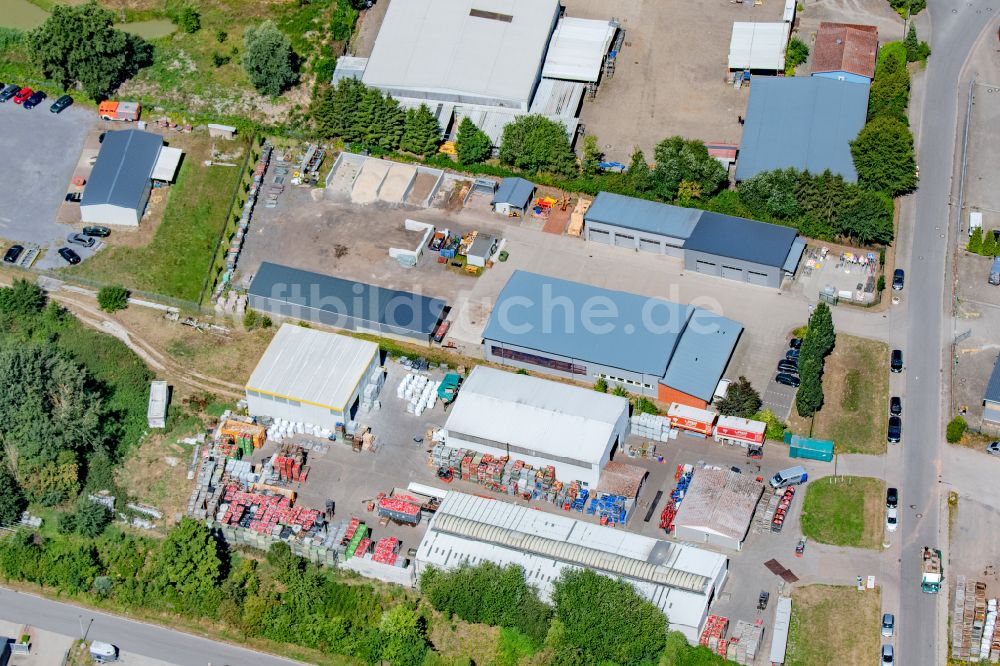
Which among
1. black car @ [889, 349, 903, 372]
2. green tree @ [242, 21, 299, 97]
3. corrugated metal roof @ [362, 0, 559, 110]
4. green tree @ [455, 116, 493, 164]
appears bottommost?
black car @ [889, 349, 903, 372]

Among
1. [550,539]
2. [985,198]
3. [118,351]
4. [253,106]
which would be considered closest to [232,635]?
[550,539]

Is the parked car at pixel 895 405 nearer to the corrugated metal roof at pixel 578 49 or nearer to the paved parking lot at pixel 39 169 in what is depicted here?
the corrugated metal roof at pixel 578 49

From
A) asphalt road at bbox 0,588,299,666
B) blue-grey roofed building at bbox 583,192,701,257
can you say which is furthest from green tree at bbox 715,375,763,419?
asphalt road at bbox 0,588,299,666

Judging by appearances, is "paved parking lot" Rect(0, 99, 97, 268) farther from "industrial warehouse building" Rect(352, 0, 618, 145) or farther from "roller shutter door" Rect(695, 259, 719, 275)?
"roller shutter door" Rect(695, 259, 719, 275)

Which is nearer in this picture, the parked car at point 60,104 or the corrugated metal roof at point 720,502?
the corrugated metal roof at point 720,502

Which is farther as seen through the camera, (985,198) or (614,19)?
(614,19)

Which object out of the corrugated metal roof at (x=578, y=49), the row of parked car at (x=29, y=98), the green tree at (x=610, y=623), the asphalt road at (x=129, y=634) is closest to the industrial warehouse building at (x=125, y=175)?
the row of parked car at (x=29, y=98)

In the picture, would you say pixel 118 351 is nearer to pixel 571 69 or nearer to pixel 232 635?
pixel 232 635
